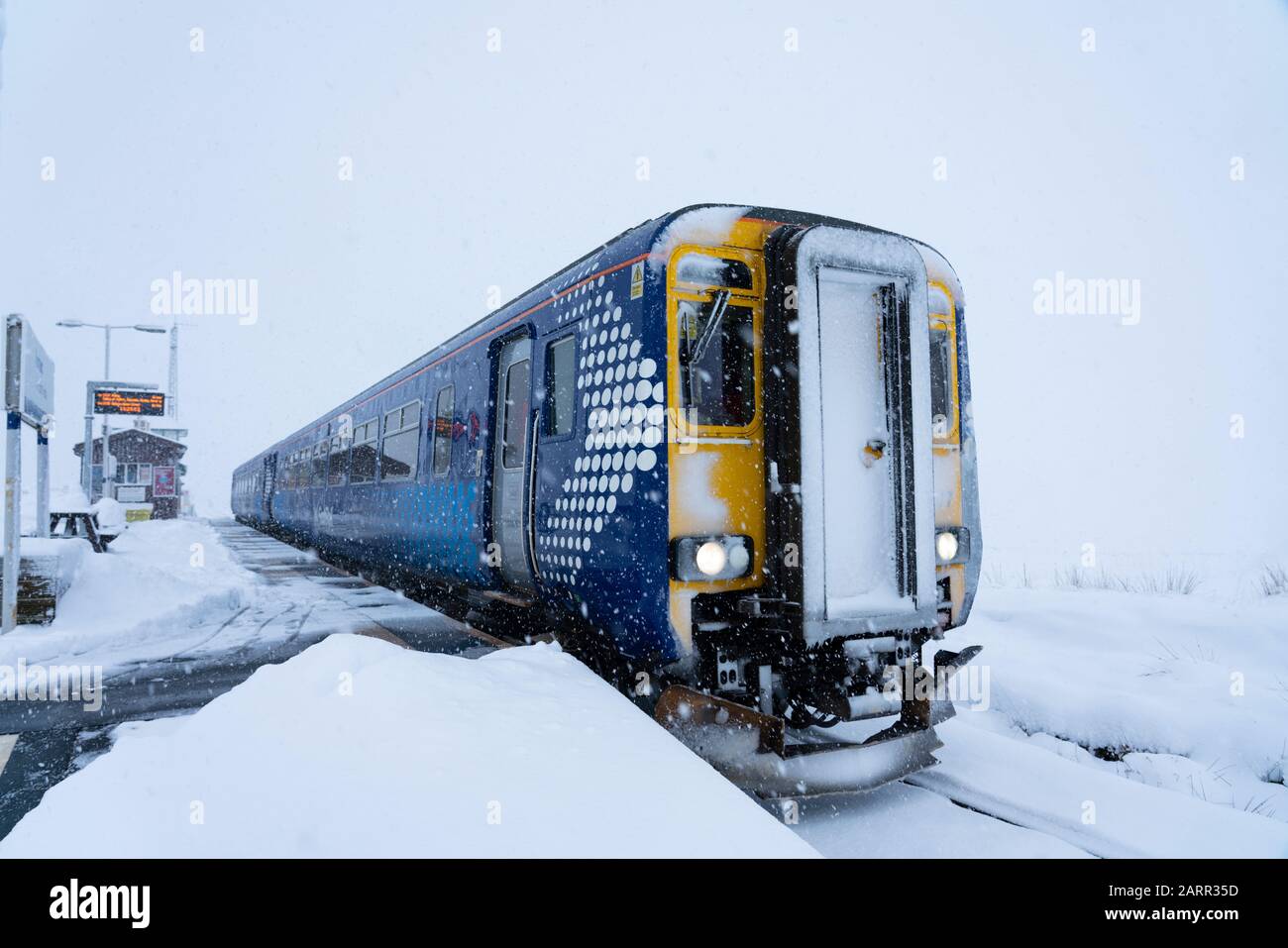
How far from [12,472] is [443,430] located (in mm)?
4217

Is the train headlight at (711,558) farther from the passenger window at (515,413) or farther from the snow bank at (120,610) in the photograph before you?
the snow bank at (120,610)

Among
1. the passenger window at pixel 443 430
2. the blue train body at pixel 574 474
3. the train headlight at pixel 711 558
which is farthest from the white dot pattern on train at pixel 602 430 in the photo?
the passenger window at pixel 443 430

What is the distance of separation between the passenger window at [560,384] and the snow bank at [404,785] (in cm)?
195

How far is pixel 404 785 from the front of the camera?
2.63m

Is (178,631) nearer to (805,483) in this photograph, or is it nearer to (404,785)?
→ (404,785)

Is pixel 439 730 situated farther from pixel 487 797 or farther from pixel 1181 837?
pixel 1181 837

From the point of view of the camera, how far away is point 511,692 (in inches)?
144

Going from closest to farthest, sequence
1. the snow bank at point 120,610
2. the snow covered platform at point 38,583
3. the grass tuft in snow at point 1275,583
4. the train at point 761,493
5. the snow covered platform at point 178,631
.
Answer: the train at point 761,493 → the snow covered platform at point 178,631 → the snow bank at point 120,610 → the snow covered platform at point 38,583 → the grass tuft in snow at point 1275,583

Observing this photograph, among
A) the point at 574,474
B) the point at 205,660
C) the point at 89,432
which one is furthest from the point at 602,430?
the point at 89,432

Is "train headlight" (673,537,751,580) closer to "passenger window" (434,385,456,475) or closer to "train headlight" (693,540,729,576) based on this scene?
"train headlight" (693,540,729,576)

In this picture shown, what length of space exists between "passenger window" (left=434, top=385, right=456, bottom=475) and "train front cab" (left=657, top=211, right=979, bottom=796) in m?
3.96

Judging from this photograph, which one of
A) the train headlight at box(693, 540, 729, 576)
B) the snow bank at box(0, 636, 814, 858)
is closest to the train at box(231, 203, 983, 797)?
the train headlight at box(693, 540, 729, 576)

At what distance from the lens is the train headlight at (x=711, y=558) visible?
12.6ft
